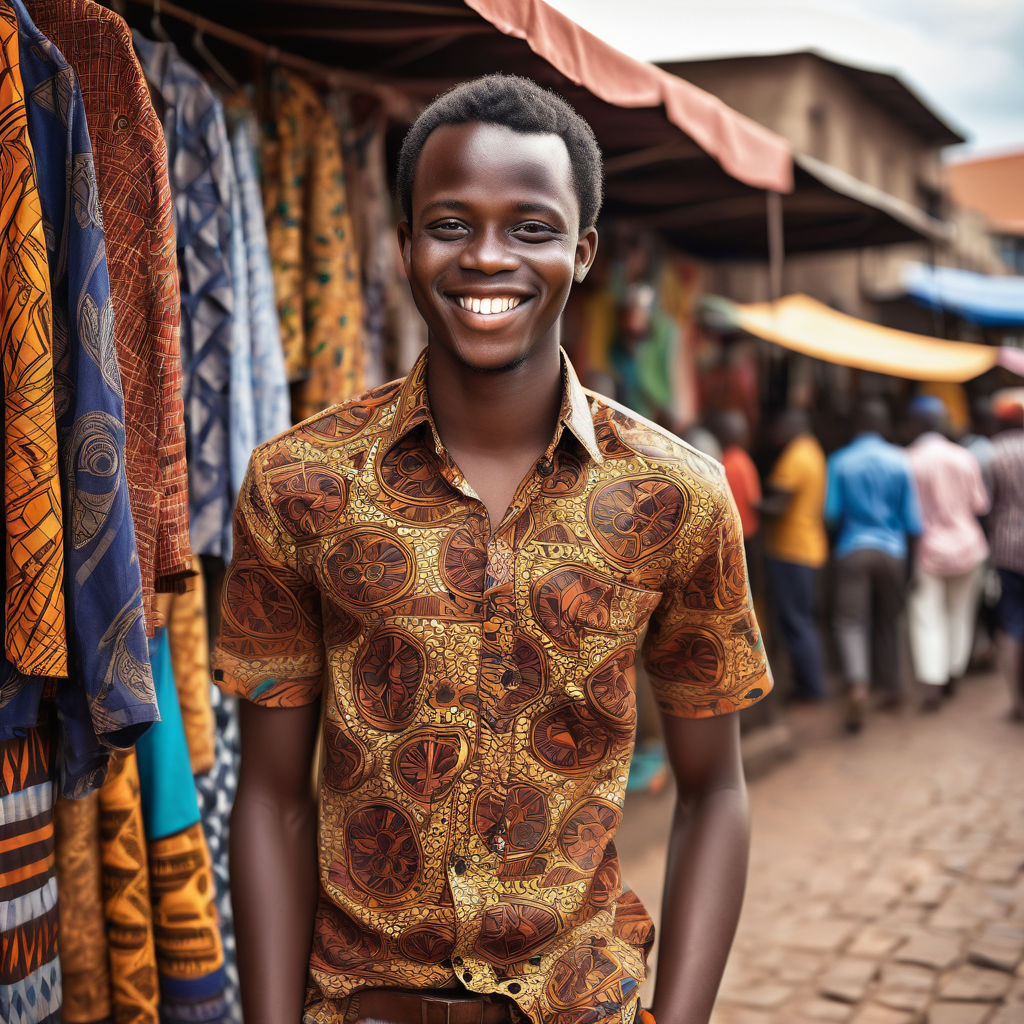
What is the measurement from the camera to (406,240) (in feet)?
5.72

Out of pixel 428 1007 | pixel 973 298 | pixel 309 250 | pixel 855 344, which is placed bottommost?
pixel 973 298

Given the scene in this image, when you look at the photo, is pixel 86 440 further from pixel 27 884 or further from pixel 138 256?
pixel 27 884

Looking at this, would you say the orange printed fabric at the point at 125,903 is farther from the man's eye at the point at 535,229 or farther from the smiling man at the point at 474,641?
the man's eye at the point at 535,229

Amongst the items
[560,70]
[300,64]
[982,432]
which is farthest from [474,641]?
[982,432]

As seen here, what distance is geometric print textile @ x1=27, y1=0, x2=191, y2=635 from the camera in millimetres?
1957

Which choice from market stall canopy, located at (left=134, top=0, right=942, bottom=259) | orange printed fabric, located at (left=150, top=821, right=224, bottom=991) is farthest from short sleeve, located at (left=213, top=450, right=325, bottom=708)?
market stall canopy, located at (left=134, top=0, right=942, bottom=259)

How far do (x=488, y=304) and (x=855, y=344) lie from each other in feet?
26.9

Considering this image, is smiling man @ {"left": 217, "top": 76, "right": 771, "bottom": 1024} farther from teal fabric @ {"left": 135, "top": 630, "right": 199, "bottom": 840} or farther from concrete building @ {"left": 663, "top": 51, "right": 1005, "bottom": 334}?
concrete building @ {"left": 663, "top": 51, "right": 1005, "bottom": 334}

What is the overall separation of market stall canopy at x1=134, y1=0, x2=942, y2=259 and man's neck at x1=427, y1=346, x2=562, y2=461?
4.82 ft

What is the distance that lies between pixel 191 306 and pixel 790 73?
11026 mm

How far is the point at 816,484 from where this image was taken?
7.75 meters

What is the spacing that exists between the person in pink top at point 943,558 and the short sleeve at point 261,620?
284 inches

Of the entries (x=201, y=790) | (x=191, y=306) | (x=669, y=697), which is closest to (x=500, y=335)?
(x=669, y=697)

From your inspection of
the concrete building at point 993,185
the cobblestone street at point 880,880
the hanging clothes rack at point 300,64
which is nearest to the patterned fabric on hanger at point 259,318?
the hanging clothes rack at point 300,64
